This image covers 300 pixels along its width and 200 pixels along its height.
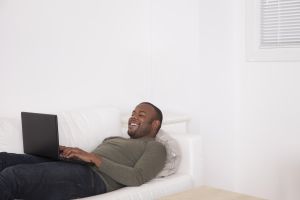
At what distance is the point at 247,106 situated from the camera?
4.29 metres

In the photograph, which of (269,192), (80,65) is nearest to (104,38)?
(80,65)

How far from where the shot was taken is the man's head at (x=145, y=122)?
133 inches

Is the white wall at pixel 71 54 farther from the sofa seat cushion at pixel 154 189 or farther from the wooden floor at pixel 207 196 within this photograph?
the wooden floor at pixel 207 196

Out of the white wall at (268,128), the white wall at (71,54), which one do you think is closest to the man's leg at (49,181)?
the white wall at (71,54)

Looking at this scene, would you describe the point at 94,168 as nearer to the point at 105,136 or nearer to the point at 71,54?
the point at 105,136

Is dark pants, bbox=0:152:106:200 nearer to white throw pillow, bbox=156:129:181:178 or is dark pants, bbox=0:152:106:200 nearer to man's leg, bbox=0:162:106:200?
man's leg, bbox=0:162:106:200

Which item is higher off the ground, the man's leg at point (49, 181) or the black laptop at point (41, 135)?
the black laptop at point (41, 135)

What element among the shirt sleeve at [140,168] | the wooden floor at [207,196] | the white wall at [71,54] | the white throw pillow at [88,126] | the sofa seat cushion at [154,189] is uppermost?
the white wall at [71,54]

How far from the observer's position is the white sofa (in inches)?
117

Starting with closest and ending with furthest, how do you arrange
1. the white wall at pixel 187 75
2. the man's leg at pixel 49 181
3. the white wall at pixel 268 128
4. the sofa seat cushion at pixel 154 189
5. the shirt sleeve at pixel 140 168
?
the man's leg at pixel 49 181 < the sofa seat cushion at pixel 154 189 < the shirt sleeve at pixel 140 168 < the white wall at pixel 187 75 < the white wall at pixel 268 128

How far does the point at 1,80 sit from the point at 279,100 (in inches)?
85.5

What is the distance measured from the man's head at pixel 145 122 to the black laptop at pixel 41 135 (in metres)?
0.55

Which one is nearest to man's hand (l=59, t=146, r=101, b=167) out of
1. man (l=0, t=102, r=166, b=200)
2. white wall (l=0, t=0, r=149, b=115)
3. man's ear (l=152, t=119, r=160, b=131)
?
man (l=0, t=102, r=166, b=200)

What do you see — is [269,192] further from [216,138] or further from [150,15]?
[150,15]
